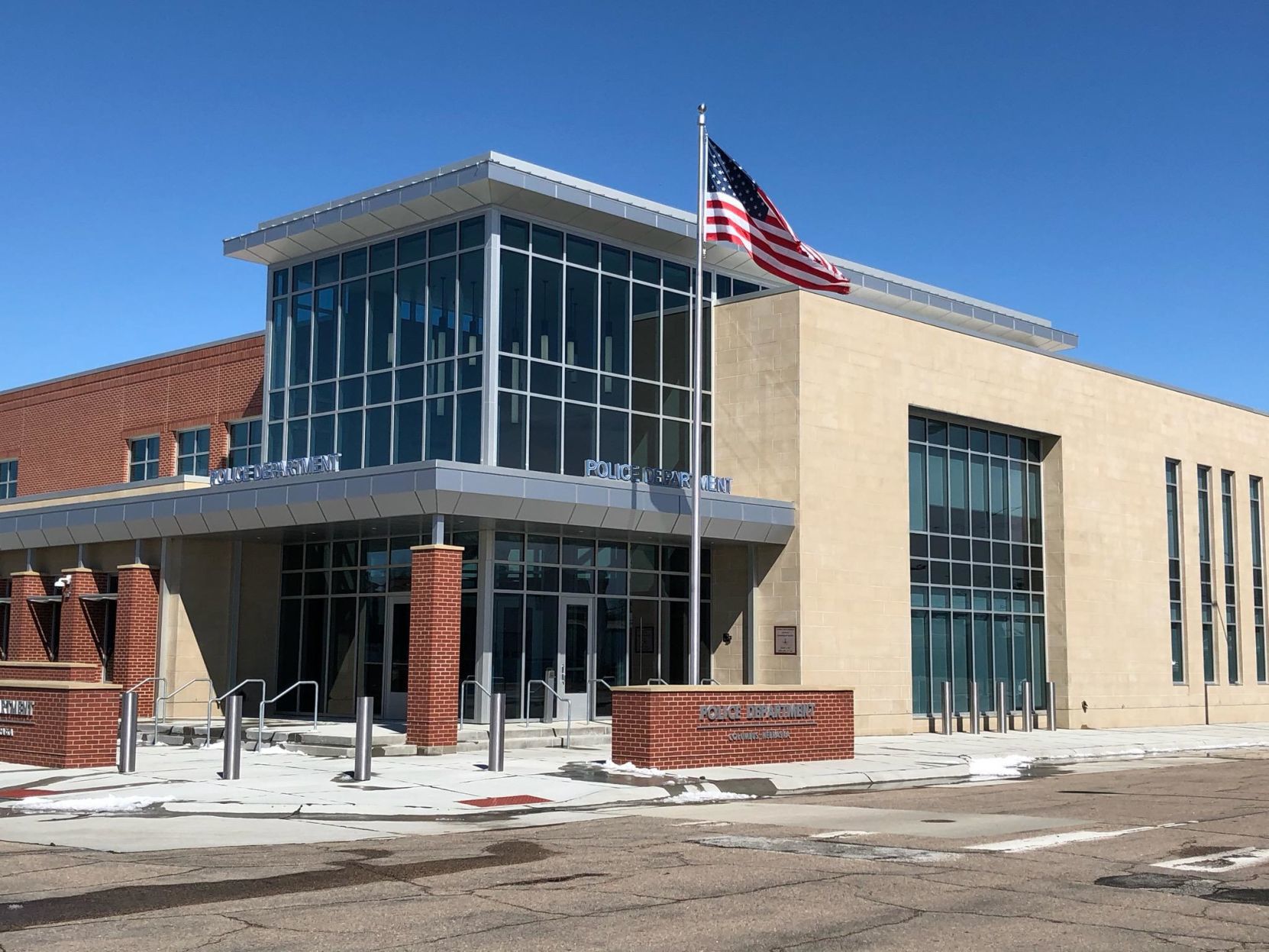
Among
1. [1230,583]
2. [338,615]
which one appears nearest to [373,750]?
[338,615]

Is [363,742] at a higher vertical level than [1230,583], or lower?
lower

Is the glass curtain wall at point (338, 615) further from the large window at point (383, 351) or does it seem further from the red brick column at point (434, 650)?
the red brick column at point (434, 650)

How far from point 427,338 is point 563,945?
2097cm

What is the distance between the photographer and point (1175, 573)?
37031 millimetres

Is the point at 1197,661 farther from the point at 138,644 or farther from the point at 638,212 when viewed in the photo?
the point at 138,644

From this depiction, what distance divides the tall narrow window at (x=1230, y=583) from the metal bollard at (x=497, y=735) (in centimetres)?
2570

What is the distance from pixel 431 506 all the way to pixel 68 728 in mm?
6816

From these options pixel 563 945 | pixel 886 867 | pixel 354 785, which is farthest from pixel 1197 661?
pixel 563 945

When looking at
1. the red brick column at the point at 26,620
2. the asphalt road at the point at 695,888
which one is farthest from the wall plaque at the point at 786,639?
the red brick column at the point at 26,620

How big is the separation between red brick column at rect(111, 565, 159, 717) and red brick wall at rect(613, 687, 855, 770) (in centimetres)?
1281

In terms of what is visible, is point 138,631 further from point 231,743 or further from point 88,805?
point 88,805

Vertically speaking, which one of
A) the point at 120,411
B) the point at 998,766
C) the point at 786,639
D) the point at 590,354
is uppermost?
the point at 120,411

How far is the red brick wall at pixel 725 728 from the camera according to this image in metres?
20.0

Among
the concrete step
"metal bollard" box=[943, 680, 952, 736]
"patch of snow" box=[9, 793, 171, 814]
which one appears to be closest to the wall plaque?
"metal bollard" box=[943, 680, 952, 736]
